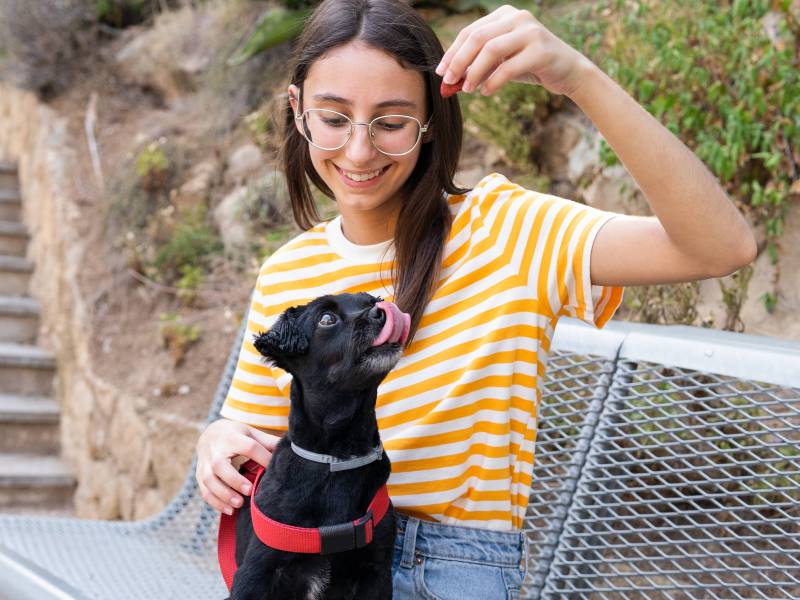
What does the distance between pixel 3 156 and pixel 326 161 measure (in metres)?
10.3

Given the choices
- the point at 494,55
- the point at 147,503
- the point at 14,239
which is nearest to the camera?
the point at 494,55

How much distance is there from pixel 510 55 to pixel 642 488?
4.51 ft

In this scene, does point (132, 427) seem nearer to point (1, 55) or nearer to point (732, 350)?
point (732, 350)

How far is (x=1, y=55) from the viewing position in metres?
9.85

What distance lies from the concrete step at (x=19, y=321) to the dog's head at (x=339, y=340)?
7.36 meters

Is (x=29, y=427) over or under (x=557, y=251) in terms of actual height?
under

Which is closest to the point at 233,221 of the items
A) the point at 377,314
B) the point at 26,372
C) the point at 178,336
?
the point at 178,336

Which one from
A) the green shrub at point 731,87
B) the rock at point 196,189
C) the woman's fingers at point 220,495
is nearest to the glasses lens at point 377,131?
the woman's fingers at point 220,495

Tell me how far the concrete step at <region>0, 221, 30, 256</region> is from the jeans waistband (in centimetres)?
854

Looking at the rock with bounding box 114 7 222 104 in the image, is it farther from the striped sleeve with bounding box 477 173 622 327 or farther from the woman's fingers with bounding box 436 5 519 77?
the woman's fingers with bounding box 436 5 519 77

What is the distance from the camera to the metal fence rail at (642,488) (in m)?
2.22

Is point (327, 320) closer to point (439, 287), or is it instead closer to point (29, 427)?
point (439, 287)

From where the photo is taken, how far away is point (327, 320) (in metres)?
1.88

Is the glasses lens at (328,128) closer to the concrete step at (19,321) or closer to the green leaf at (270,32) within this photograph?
the green leaf at (270,32)
